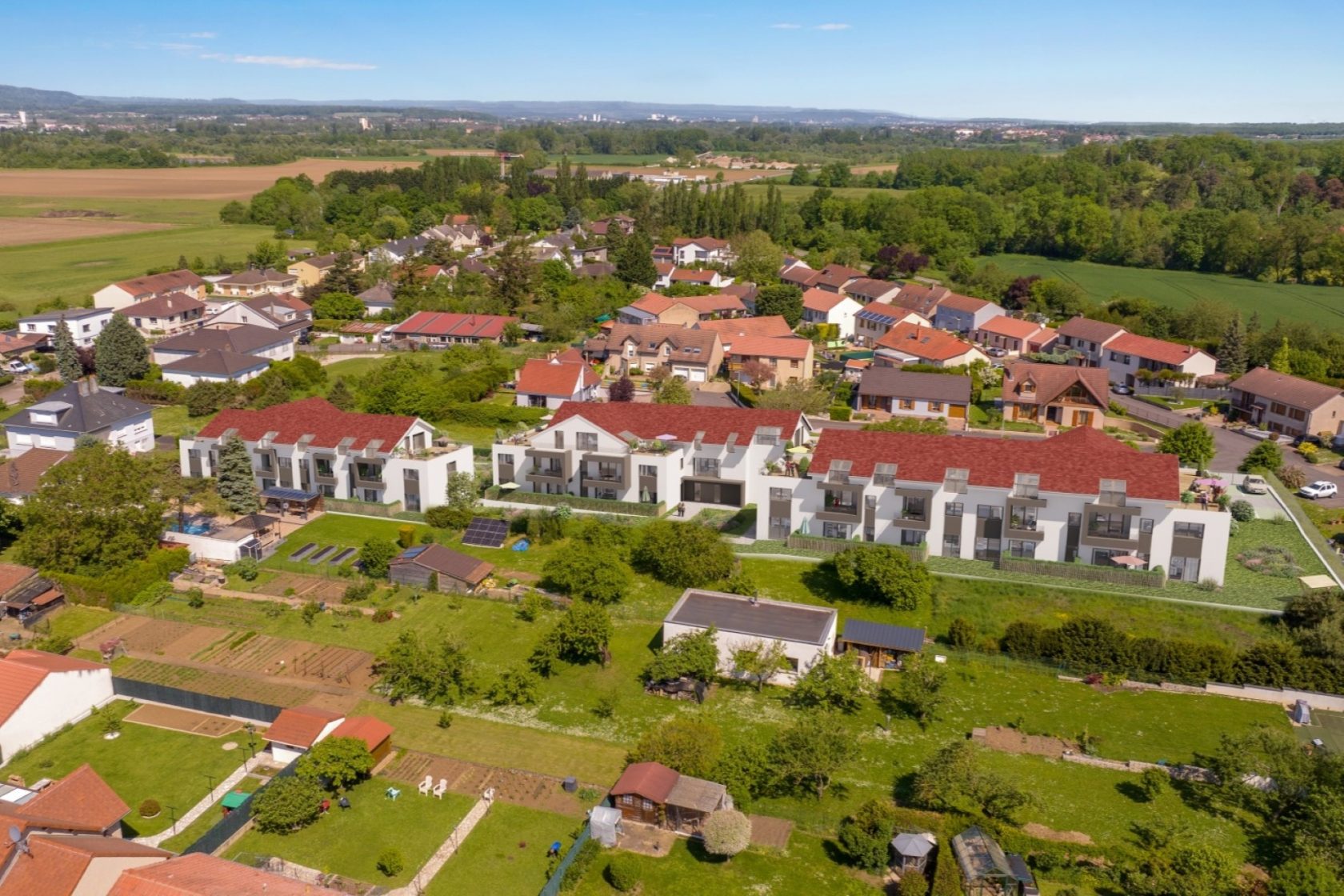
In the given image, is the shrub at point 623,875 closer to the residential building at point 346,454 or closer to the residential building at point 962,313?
the residential building at point 346,454

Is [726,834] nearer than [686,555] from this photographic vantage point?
Yes

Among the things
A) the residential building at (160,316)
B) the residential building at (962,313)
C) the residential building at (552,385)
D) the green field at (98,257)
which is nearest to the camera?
the residential building at (552,385)

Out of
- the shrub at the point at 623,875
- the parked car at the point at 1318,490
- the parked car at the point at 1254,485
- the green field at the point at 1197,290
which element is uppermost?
the green field at the point at 1197,290

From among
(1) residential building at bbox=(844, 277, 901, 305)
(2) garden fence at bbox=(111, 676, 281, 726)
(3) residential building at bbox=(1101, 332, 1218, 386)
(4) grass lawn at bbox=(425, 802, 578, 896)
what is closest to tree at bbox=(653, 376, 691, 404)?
(3) residential building at bbox=(1101, 332, 1218, 386)

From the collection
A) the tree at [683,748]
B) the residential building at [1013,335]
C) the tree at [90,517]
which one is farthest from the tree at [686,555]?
the residential building at [1013,335]

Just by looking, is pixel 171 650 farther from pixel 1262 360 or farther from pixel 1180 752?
pixel 1262 360

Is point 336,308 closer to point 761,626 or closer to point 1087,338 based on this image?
point 1087,338

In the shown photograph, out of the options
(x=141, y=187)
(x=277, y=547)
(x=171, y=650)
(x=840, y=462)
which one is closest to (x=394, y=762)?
(x=171, y=650)

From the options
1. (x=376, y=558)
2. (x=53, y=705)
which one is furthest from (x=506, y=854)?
(x=376, y=558)
